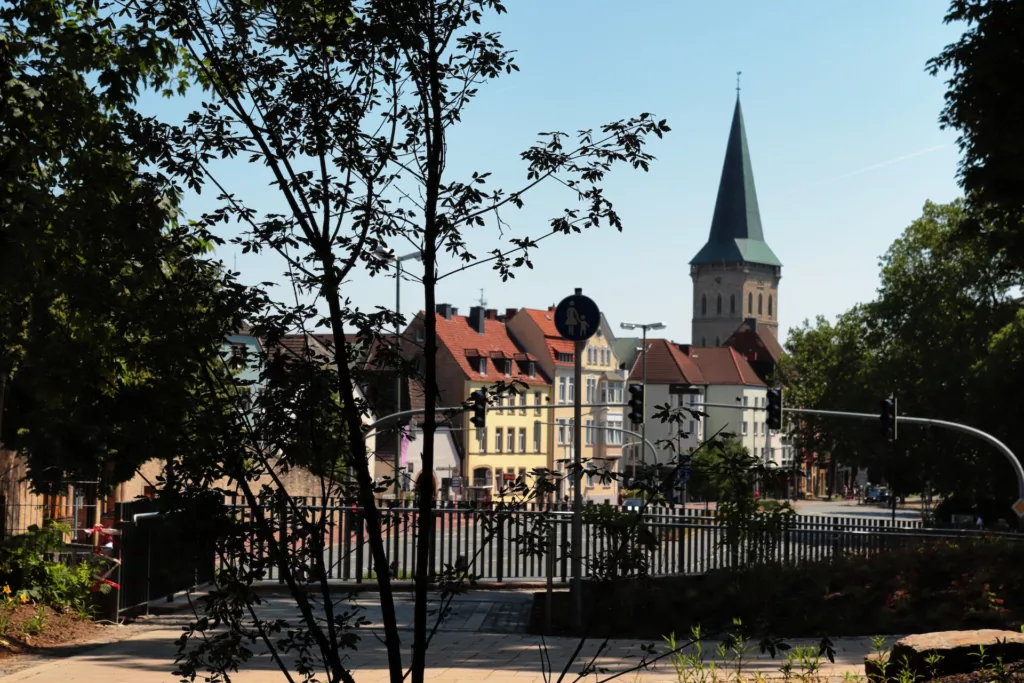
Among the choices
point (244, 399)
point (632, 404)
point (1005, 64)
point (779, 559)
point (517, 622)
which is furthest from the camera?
point (632, 404)

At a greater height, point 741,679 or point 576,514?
point 576,514

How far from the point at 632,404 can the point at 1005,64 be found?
695 inches

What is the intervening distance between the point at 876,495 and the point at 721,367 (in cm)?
2324

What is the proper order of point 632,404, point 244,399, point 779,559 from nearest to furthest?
point 244,399
point 779,559
point 632,404

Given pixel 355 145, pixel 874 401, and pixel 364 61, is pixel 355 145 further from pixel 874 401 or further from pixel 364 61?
pixel 874 401

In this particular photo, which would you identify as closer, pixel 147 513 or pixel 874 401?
pixel 147 513

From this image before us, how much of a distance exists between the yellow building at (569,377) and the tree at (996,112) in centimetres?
7302

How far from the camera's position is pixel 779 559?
17.6 meters

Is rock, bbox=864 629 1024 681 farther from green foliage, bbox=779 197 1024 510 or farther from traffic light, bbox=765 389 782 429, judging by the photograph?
green foliage, bbox=779 197 1024 510

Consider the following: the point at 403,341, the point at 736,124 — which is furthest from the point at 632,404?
the point at 736,124

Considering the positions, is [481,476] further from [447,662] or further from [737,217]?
[737,217]

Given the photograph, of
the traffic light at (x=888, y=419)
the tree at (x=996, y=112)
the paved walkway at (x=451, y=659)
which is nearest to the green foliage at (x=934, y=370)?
the traffic light at (x=888, y=419)

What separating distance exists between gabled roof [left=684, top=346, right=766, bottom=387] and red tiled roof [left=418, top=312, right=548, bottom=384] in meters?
40.8

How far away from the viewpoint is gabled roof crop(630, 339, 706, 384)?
121812 millimetres
